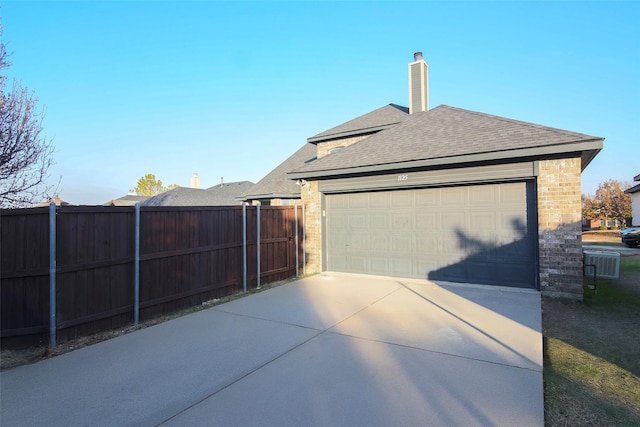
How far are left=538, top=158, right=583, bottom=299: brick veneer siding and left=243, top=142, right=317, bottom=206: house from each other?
29.8ft

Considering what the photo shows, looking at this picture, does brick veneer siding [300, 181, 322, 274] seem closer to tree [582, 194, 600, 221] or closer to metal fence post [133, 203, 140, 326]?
metal fence post [133, 203, 140, 326]

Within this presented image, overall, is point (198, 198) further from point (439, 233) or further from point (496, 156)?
point (496, 156)

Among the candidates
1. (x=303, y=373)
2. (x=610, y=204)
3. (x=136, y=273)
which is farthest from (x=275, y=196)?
(x=610, y=204)

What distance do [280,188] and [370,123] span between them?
5131mm

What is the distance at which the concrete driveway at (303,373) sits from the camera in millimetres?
2893

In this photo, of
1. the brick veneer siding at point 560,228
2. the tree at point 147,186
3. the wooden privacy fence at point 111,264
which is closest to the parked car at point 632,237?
the brick veneer siding at point 560,228

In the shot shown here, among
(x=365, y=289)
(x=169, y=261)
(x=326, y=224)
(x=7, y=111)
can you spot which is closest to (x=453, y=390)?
(x=365, y=289)

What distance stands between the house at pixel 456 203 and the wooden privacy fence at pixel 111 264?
9.34 feet

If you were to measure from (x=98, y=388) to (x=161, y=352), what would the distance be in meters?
0.92

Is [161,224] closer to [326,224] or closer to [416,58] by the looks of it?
[326,224]

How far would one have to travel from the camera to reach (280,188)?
1595 centimetres

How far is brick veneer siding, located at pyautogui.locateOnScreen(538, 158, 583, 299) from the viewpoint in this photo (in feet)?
21.8

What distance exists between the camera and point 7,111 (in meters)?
6.89

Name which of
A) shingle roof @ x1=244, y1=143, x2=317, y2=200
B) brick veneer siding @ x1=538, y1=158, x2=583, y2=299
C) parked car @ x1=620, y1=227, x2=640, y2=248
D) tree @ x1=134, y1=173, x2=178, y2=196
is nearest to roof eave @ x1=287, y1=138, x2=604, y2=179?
brick veneer siding @ x1=538, y1=158, x2=583, y2=299
